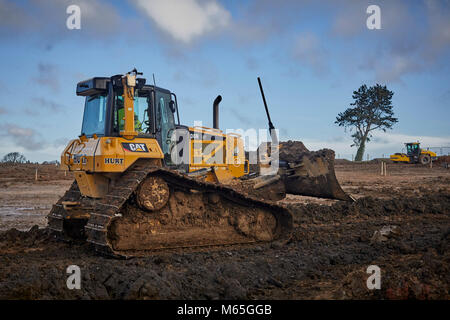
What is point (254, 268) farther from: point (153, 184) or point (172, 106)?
point (172, 106)

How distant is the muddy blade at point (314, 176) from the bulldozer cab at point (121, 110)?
332 cm

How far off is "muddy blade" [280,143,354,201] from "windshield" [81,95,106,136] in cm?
461

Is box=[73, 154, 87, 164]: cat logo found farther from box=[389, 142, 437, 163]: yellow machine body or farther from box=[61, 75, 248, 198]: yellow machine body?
box=[389, 142, 437, 163]: yellow machine body

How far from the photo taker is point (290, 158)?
412 inches

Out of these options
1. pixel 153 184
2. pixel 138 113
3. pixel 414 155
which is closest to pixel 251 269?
pixel 153 184

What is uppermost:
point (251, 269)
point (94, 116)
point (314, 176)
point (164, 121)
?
point (94, 116)

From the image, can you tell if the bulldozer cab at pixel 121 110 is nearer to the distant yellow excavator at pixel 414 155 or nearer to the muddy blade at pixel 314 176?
the muddy blade at pixel 314 176

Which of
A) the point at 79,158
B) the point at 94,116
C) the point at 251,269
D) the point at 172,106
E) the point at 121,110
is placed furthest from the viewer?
the point at 172,106

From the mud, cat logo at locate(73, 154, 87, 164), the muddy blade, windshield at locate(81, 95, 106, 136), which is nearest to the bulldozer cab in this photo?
windshield at locate(81, 95, 106, 136)

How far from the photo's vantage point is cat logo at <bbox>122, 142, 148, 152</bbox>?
7.73m

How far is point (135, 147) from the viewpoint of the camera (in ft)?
25.7

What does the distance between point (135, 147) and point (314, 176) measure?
4578mm

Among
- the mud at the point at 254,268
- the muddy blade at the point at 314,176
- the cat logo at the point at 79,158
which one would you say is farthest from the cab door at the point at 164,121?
the muddy blade at the point at 314,176

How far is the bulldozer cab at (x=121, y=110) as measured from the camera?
8047mm
